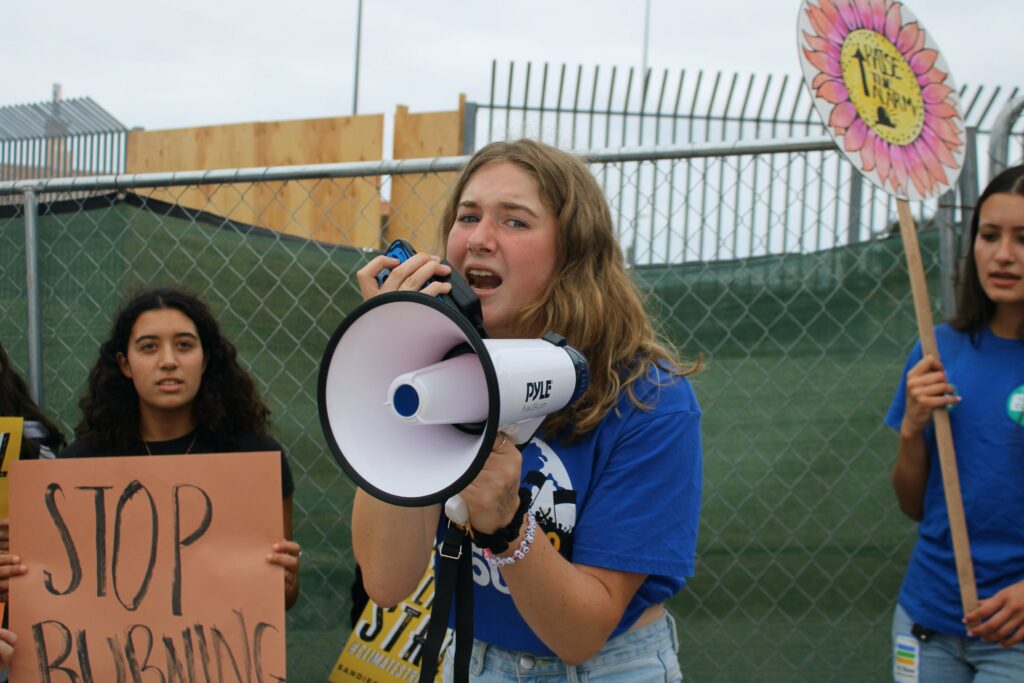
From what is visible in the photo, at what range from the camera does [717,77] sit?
5.26 m

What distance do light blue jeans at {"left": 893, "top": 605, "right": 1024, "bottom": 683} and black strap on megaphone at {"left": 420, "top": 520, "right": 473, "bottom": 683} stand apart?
1.35 m

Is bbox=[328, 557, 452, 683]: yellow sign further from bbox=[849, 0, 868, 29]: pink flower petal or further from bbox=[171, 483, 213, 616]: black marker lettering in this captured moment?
bbox=[849, 0, 868, 29]: pink flower petal

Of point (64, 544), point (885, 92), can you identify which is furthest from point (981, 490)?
point (64, 544)

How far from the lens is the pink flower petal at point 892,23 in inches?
92.4

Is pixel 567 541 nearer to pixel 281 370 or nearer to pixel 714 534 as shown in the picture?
pixel 714 534

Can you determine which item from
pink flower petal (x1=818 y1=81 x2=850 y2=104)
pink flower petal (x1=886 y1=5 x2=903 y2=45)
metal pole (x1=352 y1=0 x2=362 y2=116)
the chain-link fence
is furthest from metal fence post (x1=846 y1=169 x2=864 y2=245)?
metal pole (x1=352 y1=0 x2=362 y2=116)

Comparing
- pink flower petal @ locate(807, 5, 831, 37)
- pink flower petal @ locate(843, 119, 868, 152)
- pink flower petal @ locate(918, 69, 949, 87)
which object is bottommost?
pink flower petal @ locate(843, 119, 868, 152)

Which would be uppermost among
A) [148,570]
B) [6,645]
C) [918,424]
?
[918,424]

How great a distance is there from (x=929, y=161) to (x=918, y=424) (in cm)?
67

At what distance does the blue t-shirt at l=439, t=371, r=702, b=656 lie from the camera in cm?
153

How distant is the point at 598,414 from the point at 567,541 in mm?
228

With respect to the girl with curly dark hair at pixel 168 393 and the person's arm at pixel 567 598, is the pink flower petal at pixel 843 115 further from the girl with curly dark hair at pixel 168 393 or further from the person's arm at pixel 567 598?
the girl with curly dark hair at pixel 168 393

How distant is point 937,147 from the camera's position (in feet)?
7.76

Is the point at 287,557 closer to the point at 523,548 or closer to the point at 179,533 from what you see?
the point at 179,533
